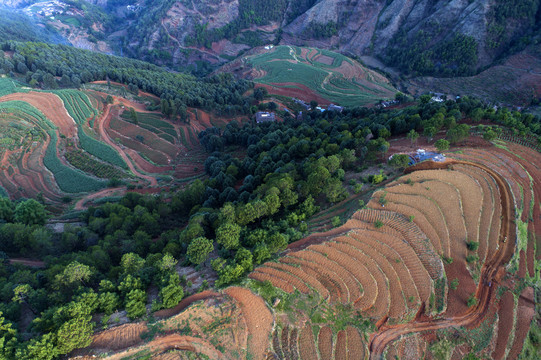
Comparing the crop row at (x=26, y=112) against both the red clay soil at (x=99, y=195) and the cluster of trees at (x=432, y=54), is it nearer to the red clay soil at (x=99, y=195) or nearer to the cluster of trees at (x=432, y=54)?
the red clay soil at (x=99, y=195)

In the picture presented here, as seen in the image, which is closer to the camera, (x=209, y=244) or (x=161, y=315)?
(x=161, y=315)

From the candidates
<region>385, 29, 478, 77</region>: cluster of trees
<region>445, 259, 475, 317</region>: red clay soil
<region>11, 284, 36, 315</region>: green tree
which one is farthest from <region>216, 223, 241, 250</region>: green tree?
<region>385, 29, 478, 77</region>: cluster of trees

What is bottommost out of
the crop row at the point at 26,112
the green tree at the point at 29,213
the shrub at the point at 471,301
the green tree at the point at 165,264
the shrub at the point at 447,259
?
the green tree at the point at 29,213

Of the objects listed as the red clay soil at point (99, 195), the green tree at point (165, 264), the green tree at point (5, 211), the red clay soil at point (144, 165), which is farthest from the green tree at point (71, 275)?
the red clay soil at point (144, 165)

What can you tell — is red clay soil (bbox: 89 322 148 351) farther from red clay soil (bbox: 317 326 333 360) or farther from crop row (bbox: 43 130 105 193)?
crop row (bbox: 43 130 105 193)

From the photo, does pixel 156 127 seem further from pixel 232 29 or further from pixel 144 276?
pixel 232 29

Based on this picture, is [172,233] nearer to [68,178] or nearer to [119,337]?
[119,337]

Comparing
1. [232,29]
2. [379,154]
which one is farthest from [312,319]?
[232,29]
